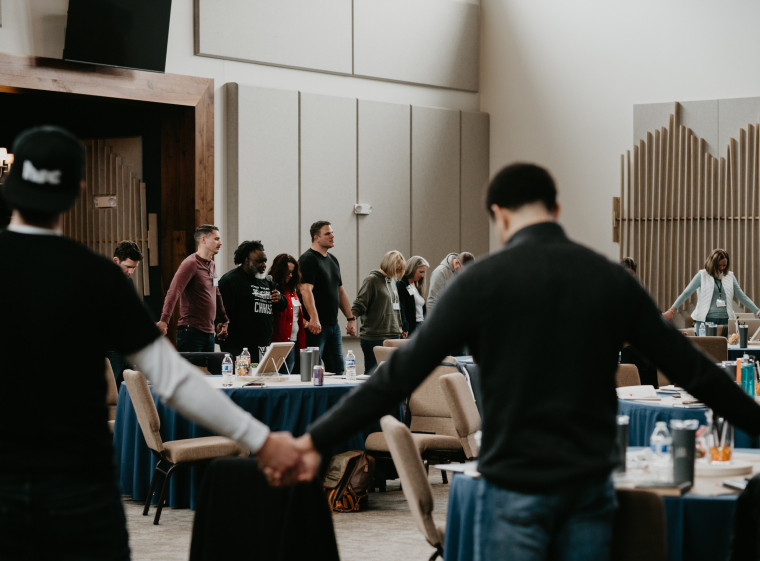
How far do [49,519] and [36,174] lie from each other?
0.68 m

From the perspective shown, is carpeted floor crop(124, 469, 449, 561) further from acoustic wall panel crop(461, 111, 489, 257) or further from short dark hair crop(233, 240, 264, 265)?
acoustic wall panel crop(461, 111, 489, 257)

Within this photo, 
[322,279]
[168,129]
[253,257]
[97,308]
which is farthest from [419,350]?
[168,129]

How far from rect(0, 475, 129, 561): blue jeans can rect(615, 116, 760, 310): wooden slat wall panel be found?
1057 cm

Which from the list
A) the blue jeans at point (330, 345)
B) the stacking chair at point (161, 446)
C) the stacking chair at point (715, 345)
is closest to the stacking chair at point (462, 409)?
the stacking chair at point (161, 446)

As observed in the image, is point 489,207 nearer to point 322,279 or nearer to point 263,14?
point 322,279

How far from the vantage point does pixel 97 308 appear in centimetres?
186

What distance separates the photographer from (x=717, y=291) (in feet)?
33.8

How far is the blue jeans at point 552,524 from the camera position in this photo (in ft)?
6.23

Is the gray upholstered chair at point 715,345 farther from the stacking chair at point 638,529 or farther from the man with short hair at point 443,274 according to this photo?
the stacking chair at point 638,529

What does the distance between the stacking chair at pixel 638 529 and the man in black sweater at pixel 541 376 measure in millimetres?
253

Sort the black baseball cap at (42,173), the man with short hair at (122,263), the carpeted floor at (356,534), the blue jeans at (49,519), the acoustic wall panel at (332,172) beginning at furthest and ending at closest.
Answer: the acoustic wall panel at (332,172) → the man with short hair at (122,263) → the carpeted floor at (356,534) → the black baseball cap at (42,173) → the blue jeans at (49,519)

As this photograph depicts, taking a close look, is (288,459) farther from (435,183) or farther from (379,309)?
(435,183)

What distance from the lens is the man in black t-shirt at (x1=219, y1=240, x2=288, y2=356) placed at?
732 cm

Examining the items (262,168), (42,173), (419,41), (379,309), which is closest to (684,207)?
(419,41)
